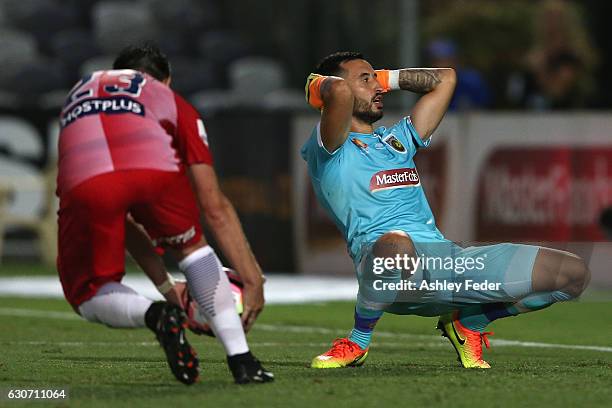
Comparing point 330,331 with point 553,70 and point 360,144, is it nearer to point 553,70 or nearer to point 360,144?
point 360,144

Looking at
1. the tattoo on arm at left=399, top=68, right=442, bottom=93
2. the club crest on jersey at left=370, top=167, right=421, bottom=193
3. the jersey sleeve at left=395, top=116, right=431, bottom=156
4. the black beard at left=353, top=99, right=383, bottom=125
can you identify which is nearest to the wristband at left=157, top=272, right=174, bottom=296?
the club crest on jersey at left=370, top=167, right=421, bottom=193

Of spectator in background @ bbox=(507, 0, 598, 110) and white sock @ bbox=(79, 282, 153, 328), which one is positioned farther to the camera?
spectator in background @ bbox=(507, 0, 598, 110)

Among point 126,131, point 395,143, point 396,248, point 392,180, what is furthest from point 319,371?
point 126,131

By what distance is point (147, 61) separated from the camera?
7496 mm

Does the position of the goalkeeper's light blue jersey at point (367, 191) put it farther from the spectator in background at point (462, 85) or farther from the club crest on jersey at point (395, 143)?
the spectator in background at point (462, 85)

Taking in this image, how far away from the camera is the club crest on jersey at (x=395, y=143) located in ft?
27.5

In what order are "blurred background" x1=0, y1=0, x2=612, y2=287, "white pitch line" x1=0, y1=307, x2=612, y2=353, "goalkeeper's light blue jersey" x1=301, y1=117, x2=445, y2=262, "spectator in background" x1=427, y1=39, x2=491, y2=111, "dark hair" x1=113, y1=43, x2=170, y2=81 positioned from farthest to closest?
"spectator in background" x1=427, y1=39, x2=491, y2=111, "blurred background" x1=0, y1=0, x2=612, y2=287, "white pitch line" x1=0, y1=307, x2=612, y2=353, "goalkeeper's light blue jersey" x1=301, y1=117, x2=445, y2=262, "dark hair" x1=113, y1=43, x2=170, y2=81

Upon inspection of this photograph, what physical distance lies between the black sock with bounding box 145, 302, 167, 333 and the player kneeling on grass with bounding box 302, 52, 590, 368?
4.69 ft

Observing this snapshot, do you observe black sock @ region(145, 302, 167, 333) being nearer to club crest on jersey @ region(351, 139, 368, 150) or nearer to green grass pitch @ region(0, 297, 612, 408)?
green grass pitch @ region(0, 297, 612, 408)

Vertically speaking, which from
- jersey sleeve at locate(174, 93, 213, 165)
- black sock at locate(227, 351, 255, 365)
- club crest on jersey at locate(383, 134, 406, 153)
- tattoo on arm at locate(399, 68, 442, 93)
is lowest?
black sock at locate(227, 351, 255, 365)

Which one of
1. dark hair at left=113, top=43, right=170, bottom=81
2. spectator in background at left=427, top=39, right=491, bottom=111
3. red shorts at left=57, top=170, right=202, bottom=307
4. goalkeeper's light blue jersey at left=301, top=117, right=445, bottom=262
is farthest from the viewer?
spectator in background at left=427, top=39, right=491, bottom=111

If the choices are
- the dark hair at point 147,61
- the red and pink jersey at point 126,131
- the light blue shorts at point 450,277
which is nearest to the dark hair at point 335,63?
the light blue shorts at point 450,277

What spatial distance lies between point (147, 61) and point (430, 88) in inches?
76.6

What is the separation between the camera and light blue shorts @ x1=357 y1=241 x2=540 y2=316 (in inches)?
308
